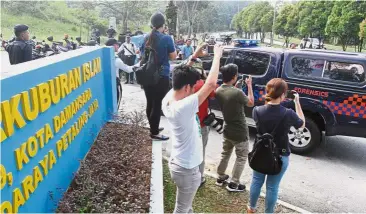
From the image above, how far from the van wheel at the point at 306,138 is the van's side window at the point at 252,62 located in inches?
44.2

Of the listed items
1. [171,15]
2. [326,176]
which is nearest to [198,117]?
[326,176]

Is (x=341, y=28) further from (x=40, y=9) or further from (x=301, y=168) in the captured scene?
(x=40, y=9)

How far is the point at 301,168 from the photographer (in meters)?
5.00

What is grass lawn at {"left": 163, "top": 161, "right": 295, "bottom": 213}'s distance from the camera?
3.55 meters

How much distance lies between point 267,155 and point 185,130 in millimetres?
941

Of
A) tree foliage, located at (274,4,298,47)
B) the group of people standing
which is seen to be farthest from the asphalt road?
tree foliage, located at (274,4,298,47)

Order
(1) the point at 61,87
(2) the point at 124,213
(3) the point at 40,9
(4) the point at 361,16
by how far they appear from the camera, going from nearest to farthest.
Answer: (2) the point at 124,213 → (1) the point at 61,87 → (4) the point at 361,16 → (3) the point at 40,9

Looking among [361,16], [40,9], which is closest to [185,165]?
[361,16]

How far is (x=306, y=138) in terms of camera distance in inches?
215

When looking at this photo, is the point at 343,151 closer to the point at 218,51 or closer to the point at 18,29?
the point at 218,51

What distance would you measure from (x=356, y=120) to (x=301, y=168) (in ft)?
3.58

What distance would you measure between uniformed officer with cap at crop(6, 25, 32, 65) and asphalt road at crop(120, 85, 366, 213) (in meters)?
2.72

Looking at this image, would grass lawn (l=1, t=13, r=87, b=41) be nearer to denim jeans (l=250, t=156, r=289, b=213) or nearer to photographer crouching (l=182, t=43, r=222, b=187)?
photographer crouching (l=182, t=43, r=222, b=187)

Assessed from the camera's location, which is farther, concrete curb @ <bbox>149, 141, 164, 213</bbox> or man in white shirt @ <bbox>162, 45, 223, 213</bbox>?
concrete curb @ <bbox>149, 141, 164, 213</bbox>
